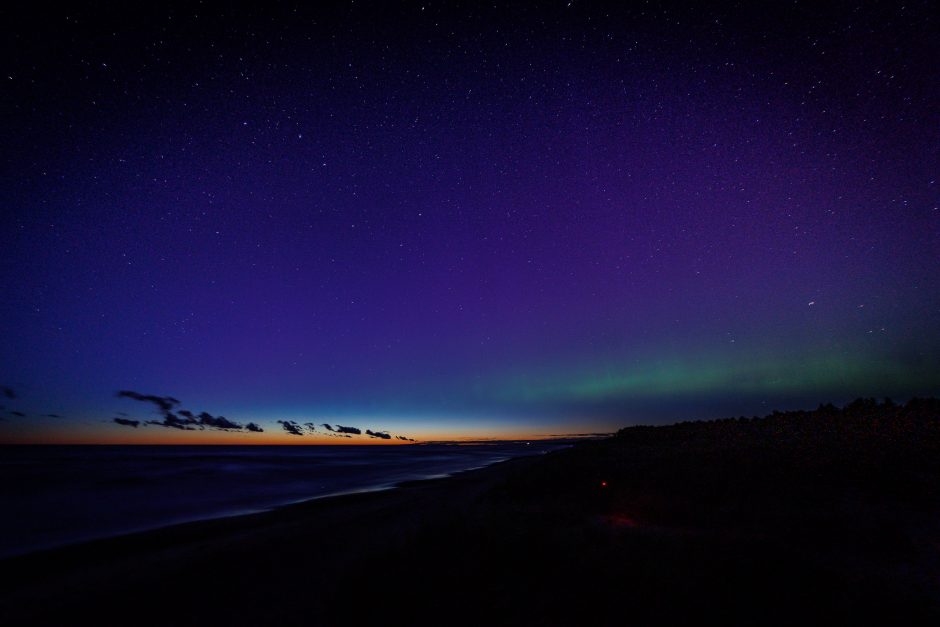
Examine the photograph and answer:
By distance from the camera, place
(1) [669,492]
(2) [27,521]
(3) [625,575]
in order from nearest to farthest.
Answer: (3) [625,575] → (1) [669,492] → (2) [27,521]

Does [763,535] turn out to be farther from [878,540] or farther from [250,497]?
[250,497]

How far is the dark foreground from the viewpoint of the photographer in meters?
5.65

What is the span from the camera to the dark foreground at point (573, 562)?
18.5 feet

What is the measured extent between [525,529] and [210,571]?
680 centimetres

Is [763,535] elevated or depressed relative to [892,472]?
depressed

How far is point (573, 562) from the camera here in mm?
7051

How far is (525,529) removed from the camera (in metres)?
9.28

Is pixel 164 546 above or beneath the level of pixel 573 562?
beneath

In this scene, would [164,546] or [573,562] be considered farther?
[164,546]

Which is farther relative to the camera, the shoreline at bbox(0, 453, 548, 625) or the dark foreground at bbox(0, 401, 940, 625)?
the shoreline at bbox(0, 453, 548, 625)

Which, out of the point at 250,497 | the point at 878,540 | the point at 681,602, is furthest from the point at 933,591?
the point at 250,497

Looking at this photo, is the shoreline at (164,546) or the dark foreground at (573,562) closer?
the dark foreground at (573,562)

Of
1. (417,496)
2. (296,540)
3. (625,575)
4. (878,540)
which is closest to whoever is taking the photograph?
(625,575)

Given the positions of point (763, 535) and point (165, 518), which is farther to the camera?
point (165, 518)
